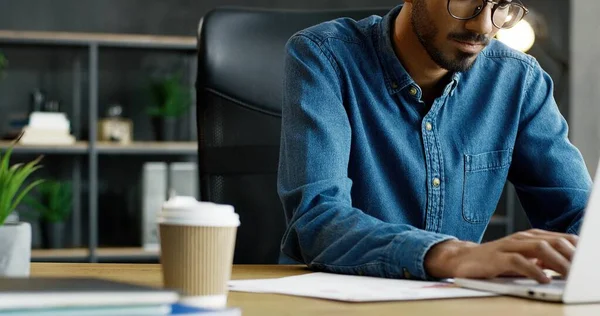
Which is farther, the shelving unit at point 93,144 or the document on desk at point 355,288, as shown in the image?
the shelving unit at point 93,144

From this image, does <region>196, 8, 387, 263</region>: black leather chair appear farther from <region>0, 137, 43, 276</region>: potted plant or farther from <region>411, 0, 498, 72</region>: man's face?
<region>0, 137, 43, 276</region>: potted plant

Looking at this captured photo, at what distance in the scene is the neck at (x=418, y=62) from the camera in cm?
165

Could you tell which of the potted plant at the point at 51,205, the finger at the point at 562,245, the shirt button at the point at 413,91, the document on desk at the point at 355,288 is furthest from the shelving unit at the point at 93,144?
the finger at the point at 562,245

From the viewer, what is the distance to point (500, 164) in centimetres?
169

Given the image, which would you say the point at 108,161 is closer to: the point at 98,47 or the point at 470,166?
the point at 98,47

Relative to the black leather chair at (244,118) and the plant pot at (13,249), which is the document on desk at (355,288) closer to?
the plant pot at (13,249)

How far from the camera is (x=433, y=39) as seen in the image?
1602mm

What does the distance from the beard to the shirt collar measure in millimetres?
46

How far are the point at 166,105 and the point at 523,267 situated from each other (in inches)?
127

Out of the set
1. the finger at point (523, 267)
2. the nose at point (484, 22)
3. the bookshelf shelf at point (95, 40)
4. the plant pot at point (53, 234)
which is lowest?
the plant pot at point (53, 234)

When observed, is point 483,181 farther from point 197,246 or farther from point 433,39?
point 197,246

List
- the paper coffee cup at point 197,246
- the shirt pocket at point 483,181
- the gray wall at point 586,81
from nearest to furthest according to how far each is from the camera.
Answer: the paper coffee cup at point 197,246
the shirt pocket at point 483,181
the gray wall at point 586,81

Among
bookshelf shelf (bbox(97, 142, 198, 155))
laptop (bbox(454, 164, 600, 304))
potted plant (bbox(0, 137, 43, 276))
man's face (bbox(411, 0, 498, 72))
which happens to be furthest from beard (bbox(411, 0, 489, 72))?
bookshelf shelf (bbox(97, 142, 198, 155))

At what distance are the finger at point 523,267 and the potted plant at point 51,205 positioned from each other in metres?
3.14
